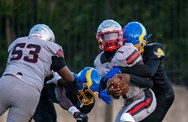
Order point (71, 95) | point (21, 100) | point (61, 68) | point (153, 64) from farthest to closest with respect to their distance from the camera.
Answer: point (71, 95), point (61, 68), point (153, 64), point (21, 100)

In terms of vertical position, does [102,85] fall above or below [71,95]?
above

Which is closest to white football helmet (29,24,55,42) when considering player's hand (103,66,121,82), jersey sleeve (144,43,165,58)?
player's hand (103,66,121,82)

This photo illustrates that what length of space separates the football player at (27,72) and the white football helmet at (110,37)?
0.47 m

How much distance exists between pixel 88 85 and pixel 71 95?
0.26 meters

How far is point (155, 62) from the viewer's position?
8492mm

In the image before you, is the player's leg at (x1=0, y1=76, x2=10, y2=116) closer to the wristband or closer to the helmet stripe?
the wristband

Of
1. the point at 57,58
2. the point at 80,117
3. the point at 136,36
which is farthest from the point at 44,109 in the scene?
the point at 136,36

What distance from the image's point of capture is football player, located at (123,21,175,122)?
335 inches

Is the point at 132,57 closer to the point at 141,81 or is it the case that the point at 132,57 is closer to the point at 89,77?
the point at 141,81

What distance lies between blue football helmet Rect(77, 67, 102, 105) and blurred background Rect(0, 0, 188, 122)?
215 cm

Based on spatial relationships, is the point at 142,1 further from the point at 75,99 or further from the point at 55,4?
the point at 75,99

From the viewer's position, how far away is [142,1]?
41.4 ft

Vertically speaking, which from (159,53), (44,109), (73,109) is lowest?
(44,109)

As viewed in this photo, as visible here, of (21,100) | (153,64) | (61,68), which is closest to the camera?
(21,100)
